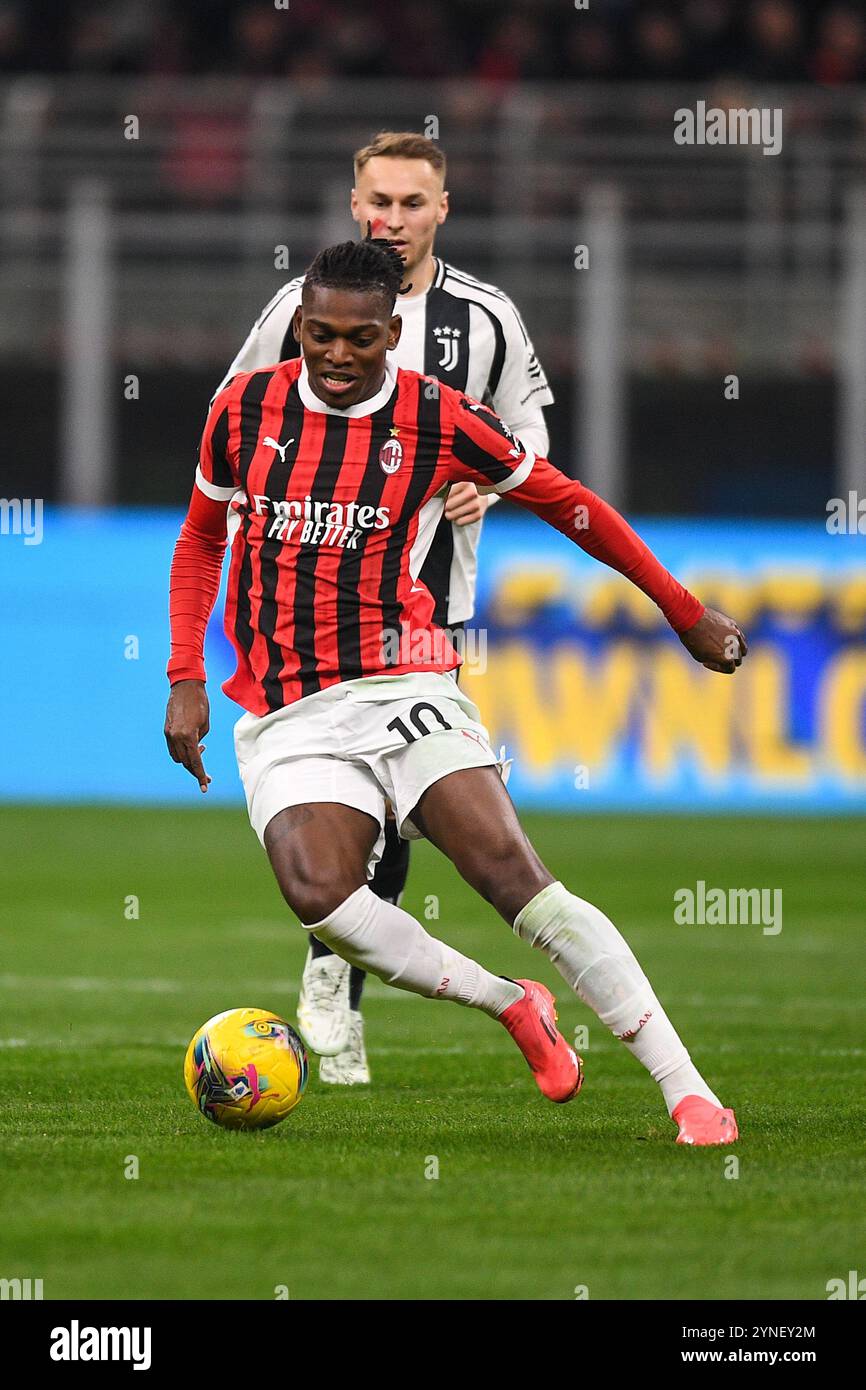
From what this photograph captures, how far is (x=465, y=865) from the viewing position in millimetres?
5090

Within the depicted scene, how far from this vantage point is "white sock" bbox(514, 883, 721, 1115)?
5.02 metres

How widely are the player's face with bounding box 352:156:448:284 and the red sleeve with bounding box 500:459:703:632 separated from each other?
1207 millimetres

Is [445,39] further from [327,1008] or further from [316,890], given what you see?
[316,890]

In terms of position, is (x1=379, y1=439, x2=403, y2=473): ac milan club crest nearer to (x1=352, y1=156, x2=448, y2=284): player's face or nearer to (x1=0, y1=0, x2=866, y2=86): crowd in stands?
(x1=352, y1=156, x2=448, y2=284): player's face

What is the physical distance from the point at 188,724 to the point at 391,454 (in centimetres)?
81

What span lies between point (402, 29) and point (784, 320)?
4540mm

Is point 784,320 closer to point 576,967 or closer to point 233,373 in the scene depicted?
point 233,373

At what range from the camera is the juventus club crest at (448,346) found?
20.8 ft

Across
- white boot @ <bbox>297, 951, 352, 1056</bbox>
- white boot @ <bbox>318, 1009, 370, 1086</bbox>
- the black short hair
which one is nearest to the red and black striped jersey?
the black short hair

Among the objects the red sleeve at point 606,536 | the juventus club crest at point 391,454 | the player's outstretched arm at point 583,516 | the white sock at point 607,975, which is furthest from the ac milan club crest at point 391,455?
the white sock at point 607,975

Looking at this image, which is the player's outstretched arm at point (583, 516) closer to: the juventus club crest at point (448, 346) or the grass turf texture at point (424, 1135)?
the juventus club crest at point (448, 346)

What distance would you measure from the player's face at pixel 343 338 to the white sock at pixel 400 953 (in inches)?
47.2

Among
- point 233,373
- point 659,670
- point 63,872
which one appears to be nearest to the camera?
point 233,373
